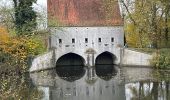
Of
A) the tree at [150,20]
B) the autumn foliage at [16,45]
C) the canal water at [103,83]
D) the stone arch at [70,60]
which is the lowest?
the canal water at [103,83]

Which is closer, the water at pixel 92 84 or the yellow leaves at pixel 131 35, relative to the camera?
the water at pixel 92 84

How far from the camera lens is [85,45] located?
164 ft

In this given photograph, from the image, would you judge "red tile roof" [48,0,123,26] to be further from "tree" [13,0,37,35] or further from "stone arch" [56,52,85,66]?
"tree" [13,0,37,35]

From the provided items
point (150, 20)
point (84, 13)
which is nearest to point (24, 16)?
point (84, 13)

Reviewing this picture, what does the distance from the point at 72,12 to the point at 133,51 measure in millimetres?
7854

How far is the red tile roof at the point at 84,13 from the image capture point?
4994 centimetres

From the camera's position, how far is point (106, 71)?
44.8 meters

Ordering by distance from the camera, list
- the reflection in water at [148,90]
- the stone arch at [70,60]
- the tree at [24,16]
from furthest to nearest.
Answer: the stone arch at [70,60] < the tree at [24,16] < the reflection in water at [148,90]

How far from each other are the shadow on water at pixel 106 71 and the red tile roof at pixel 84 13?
4.47 m

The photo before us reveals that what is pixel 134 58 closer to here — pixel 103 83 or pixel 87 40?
pixel 87 40

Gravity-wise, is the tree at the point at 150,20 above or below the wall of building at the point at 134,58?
above

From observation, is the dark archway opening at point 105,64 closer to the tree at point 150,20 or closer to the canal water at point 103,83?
the canal water at point 103,83

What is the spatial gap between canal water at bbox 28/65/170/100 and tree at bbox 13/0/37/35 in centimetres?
439

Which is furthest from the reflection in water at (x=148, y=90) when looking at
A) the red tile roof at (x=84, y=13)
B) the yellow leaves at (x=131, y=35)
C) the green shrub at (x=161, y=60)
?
the red tile roof at (x=84, y=13)
